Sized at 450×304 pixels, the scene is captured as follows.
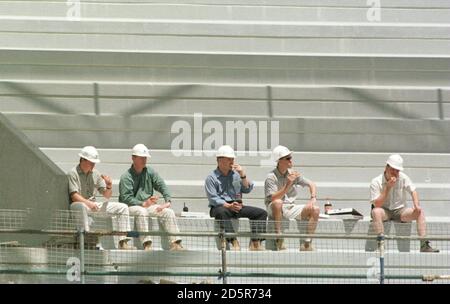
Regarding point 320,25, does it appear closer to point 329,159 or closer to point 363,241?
point 329,159

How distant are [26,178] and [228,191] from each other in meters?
1.91

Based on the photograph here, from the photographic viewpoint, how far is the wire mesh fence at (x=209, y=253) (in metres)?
10.1

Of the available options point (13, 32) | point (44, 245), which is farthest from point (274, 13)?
point (44, 245)

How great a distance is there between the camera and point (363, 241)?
35.4 ft

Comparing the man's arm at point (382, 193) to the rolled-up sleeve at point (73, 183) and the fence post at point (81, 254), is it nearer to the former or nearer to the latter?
the rolled-up sleeve at point (73, 183)

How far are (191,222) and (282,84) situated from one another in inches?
148

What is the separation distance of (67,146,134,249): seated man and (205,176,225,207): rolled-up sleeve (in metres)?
0.83

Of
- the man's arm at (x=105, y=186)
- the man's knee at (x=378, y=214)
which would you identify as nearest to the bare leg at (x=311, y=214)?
the man's knee at (x=378, y=214)

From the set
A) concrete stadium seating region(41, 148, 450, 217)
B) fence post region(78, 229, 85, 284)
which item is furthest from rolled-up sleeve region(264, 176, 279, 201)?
fence post region(78, 229, 85, 284)

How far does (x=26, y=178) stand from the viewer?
1101cm

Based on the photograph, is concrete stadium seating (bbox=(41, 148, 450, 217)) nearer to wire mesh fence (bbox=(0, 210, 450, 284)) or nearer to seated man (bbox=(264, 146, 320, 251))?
seated man (bbox=(264, 146, 320, 251))

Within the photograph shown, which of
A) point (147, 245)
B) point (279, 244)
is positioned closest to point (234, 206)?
point (279, 244)

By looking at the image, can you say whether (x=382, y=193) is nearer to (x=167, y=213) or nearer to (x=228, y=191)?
(x=228, y=191)

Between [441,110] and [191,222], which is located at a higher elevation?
[441,110]
